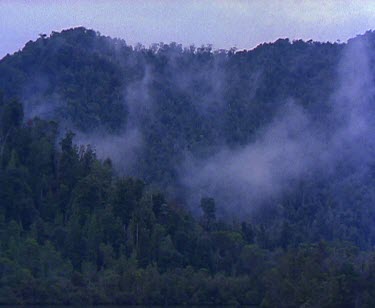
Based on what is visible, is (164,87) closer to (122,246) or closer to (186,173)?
(186,173)

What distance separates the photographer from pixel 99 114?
90.6 metres

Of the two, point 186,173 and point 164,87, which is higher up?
point 164,87

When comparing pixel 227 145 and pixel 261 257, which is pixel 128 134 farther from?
pixel 261 257

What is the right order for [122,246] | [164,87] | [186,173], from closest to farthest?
1. [122,246]
2. [186,173]
3. [164,87]

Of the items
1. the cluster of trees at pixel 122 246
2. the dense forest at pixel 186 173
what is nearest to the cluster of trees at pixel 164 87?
the dense forest at pixel 186 173

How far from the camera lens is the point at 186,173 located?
273 feet

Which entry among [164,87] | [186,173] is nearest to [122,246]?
[186,173]

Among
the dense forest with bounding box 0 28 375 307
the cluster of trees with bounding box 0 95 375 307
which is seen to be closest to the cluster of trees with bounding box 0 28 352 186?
the dense forest with bounding box 0 28 375 307

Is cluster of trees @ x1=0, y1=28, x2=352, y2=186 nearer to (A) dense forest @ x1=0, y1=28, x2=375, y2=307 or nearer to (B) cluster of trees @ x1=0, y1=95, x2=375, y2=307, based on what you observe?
(A) dense forest @ x1=0, y1=28, x2=375, y2=307

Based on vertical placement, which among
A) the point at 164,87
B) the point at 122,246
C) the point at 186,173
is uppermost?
the point at 164,87

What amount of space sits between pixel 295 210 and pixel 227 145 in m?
14.0

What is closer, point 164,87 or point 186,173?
point 186,173

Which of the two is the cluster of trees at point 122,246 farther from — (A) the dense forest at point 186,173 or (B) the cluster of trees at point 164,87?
(B) the cluster of trees at point 164,87

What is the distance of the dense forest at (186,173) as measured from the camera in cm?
5839
